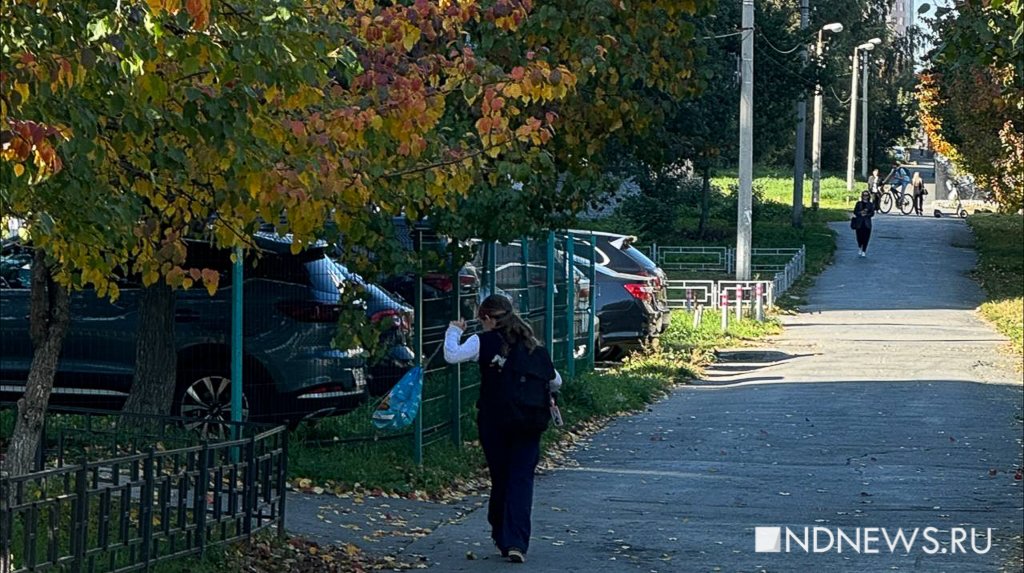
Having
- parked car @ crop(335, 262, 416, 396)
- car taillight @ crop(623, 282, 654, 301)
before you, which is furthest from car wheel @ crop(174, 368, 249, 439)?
car taillight @ crop(623, 282, 654, 301)

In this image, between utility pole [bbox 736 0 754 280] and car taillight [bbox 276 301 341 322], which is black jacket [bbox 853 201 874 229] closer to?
utility pole [bbox 736 0 754 280]

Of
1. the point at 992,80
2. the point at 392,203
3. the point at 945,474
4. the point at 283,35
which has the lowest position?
the point at 945,474

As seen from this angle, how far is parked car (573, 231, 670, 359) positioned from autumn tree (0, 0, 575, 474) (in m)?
12.8

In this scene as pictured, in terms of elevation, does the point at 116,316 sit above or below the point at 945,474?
above

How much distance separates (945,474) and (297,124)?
8.01m

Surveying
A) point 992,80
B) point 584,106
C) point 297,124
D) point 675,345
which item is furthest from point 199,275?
point 992,80

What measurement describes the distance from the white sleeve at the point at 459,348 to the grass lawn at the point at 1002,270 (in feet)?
52.6

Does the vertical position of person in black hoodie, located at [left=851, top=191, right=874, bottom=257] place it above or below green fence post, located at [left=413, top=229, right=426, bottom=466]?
above

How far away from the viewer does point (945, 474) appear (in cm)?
1338

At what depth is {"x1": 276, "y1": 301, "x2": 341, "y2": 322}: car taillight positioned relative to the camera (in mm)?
12273


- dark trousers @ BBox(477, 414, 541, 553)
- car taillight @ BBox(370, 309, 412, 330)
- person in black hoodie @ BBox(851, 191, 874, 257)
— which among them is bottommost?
dark trousers @ BBox(477, 414, 541, 553)

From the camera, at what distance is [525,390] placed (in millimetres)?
9570

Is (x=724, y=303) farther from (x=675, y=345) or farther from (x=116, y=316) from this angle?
(x=116, y=316)

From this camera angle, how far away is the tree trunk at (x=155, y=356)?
11.9 m
